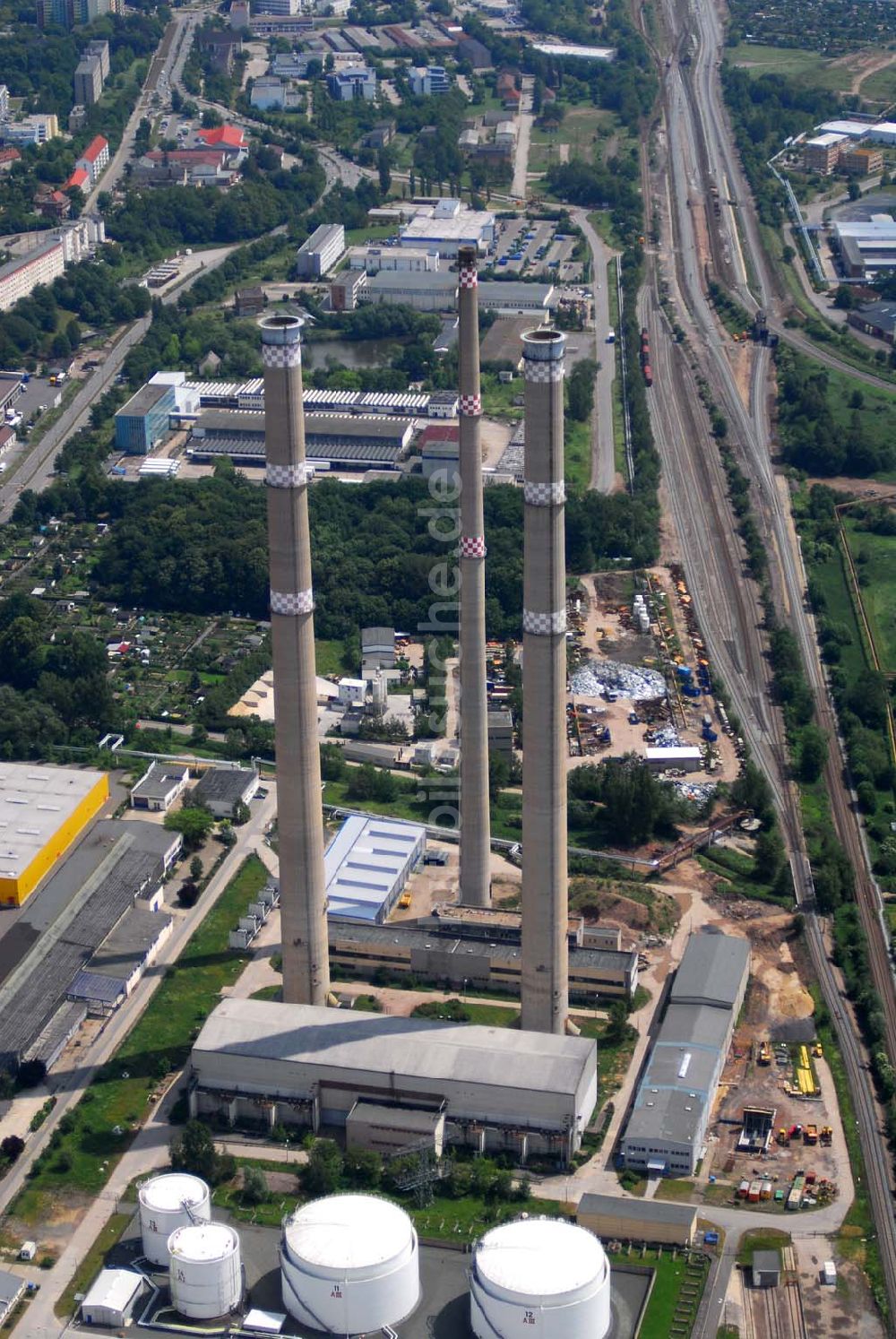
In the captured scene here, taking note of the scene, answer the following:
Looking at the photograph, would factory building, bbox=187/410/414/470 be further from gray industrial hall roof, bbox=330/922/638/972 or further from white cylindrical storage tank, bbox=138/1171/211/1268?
white cylindrical storage tank, bbox=138/1171/211/1268

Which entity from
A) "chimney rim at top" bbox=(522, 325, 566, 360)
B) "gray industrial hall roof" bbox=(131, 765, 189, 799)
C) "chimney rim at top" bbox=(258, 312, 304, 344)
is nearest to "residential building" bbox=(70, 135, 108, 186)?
"gray industrial hall roof" bbox=(131, 765, 189, 799)

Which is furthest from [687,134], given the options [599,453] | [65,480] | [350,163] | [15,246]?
[65,480]

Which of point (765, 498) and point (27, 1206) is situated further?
point (765, 498)

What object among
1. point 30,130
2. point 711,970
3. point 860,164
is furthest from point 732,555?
point 30,130

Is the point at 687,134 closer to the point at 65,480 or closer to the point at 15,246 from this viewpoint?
the point at 15,246

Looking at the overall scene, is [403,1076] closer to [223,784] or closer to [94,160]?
[223,784]

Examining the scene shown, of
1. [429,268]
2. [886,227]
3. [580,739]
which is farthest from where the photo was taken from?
[886,227]

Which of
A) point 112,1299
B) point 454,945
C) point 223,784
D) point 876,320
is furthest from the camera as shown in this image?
point 876,320
